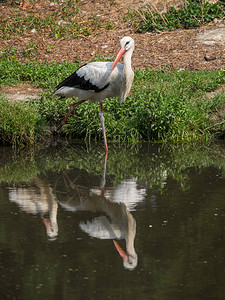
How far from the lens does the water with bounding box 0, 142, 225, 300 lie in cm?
448

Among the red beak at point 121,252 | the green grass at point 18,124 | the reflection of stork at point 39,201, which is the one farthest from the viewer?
the green grass at point 18,124

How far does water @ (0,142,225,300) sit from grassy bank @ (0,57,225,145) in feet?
3.15

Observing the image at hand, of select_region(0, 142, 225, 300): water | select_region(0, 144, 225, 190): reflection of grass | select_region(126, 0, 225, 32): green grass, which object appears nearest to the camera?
select_region(0, 142, 225, 300): water

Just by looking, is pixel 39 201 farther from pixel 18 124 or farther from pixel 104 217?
pixel 18 124

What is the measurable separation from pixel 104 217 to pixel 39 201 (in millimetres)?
967

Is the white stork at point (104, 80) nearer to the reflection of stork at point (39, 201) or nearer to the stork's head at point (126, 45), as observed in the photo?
the stork's head at point (126, 45)

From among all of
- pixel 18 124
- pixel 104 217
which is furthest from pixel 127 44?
pixel 104 217

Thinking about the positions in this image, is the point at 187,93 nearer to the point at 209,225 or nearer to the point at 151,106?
the point at 151,106

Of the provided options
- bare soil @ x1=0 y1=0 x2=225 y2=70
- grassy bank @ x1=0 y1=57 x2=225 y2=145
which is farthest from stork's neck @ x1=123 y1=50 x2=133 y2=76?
bare soil @ x1=0 y1=0 x2=225 y2=70

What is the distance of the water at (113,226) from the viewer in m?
4.48

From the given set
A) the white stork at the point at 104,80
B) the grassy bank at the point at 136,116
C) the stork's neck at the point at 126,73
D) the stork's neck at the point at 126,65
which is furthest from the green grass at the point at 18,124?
the stork's neck at the point at 126,65

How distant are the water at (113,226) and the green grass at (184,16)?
740 cm

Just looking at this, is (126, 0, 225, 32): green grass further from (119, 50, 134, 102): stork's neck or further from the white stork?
(119, 50, 134, 102): stork's neck

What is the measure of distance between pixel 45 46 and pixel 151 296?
1190cm
